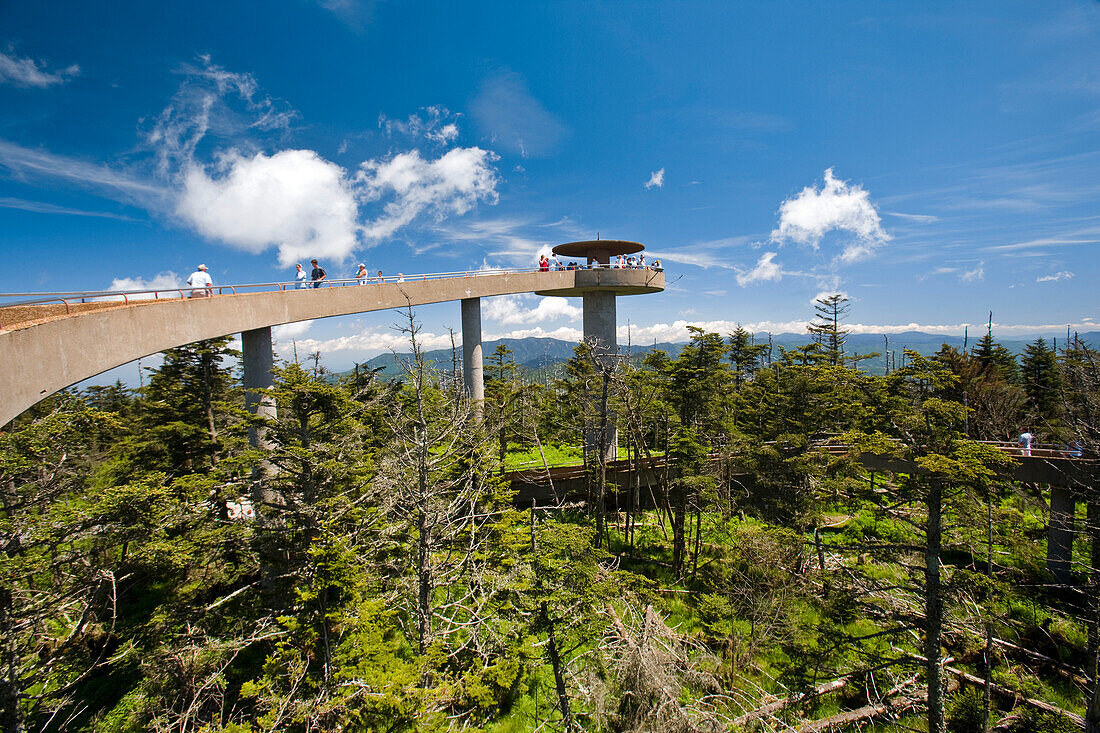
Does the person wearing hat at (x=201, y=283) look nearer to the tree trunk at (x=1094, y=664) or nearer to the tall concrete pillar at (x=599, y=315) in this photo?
the tall concrete pillar at (x=599, y=315)

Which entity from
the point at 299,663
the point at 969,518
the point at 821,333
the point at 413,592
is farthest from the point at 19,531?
the point at 821,333

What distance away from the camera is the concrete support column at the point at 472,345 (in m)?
20.5

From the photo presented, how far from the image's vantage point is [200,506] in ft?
36.6

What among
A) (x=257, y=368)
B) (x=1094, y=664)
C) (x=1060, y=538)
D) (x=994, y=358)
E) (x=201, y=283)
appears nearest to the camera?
(x=1094, y=664)

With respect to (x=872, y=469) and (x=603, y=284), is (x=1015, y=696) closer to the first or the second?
(x=872, y=469)

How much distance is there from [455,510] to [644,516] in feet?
53.1

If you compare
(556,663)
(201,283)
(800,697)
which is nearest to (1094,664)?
(800,697)

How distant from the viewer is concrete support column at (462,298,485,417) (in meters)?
20.5

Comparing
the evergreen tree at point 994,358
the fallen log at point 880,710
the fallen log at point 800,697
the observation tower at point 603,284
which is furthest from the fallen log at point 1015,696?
the evergreen tree at point 994,358

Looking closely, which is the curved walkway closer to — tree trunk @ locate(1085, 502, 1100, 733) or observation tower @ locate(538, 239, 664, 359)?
observation tower @ locate(538, 239, 664, 359)

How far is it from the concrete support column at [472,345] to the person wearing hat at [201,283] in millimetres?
10257

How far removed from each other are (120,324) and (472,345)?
42.3 feet

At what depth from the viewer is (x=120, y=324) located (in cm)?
880

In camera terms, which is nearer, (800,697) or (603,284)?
(800,697)
